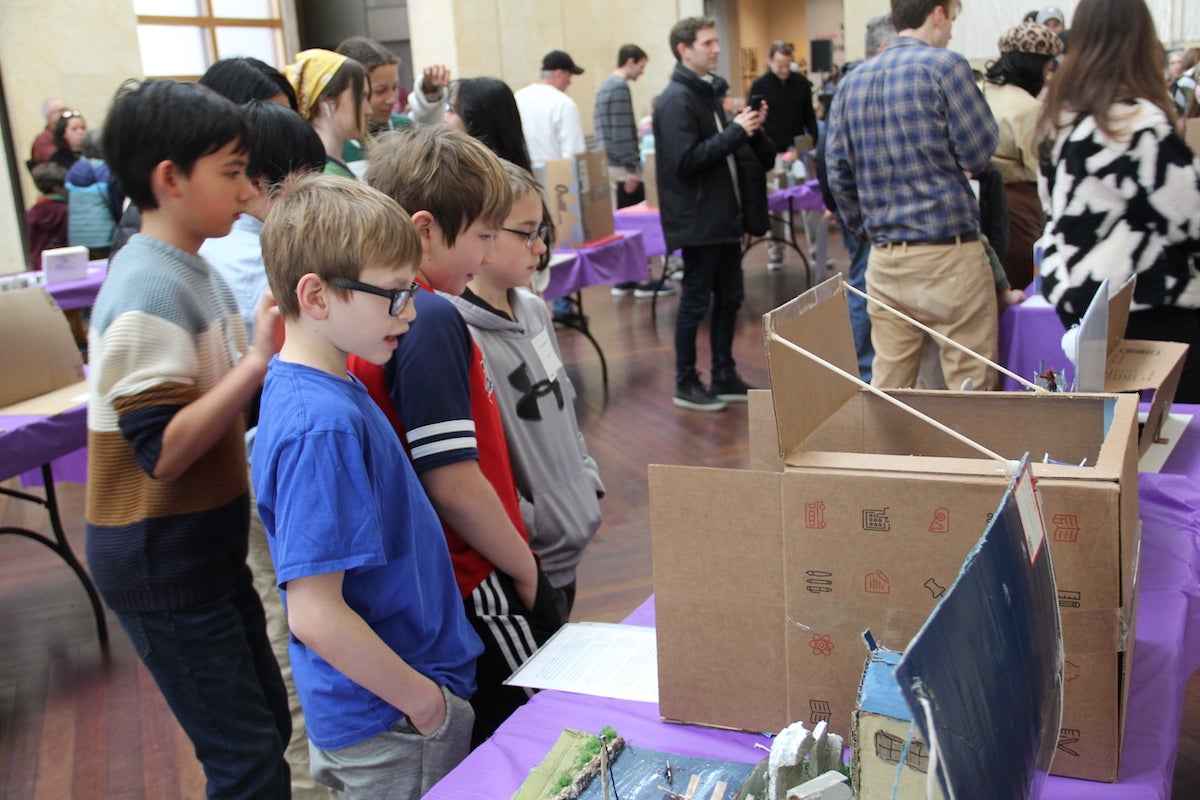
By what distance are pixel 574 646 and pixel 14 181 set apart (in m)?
8.27

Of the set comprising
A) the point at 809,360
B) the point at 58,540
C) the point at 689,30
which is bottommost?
the point at 58,540

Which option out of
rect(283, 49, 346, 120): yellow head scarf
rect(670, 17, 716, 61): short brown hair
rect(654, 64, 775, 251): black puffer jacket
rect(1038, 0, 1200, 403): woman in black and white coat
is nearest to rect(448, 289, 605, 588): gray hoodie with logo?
rect(283, 49, 346, 120): yellow head scarf

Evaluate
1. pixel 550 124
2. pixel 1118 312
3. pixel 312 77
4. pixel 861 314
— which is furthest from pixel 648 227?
pixel 1118 312

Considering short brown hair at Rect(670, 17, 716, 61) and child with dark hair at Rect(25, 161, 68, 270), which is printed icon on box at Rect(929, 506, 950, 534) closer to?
short brown hair at Rect(670, 17, 716, 61)

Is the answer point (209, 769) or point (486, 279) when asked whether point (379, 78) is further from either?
point (209, 769)

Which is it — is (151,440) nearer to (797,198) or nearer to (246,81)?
(246,81)

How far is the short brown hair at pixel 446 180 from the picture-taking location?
152 cm

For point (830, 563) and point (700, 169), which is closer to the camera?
point (830, 563)

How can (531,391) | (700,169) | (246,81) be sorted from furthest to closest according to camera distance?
1. (700,169)
2. (246,81)
3. (531,391)

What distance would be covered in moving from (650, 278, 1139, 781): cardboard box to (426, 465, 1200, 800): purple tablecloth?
0.10 ft

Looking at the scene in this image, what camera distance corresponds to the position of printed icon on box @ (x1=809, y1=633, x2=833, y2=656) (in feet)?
3.64

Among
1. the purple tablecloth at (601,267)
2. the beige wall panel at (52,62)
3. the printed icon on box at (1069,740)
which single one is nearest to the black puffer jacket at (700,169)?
the purple tablecloth at (601,267)

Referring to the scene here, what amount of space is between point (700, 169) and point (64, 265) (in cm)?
306

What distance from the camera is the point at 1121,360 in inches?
78.0
